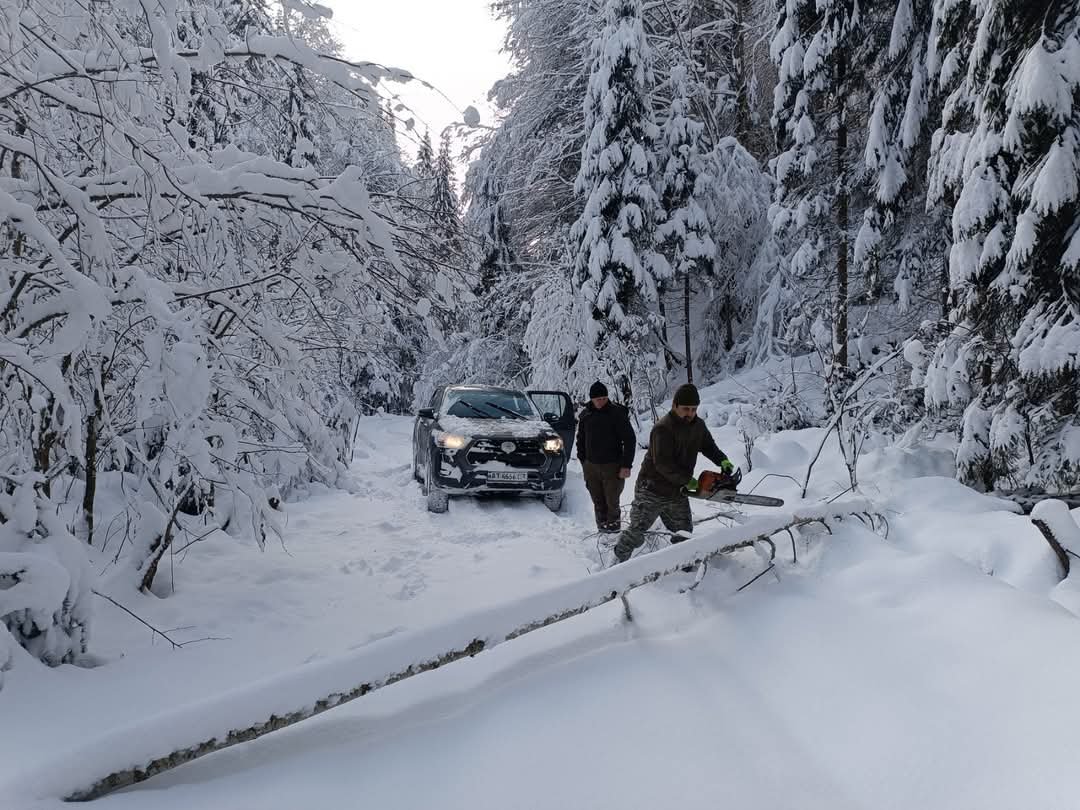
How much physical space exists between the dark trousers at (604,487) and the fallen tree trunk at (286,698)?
3.27 m

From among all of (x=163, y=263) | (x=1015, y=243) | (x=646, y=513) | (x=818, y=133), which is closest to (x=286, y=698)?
(x=163, y=263)

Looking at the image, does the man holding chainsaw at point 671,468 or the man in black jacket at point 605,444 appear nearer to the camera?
the man holding chainsaw at point 671,468

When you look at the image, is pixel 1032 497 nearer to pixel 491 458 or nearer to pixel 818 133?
pixel 491 458

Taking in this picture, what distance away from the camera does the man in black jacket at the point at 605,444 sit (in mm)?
6816

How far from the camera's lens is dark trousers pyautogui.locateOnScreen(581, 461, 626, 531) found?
689 centimetres

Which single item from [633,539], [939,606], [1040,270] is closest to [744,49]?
[1040,270]

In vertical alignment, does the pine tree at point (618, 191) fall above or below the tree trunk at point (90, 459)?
above

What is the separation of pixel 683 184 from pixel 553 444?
8904 millimetres

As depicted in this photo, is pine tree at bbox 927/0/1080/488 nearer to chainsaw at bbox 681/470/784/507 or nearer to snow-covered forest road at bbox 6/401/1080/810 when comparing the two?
snow-covered forest road at bbox 6/401/1080/810

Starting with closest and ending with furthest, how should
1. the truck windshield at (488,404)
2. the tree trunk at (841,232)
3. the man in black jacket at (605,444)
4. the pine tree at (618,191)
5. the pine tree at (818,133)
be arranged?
the man in black jacket at (605,444) < the truck windshield at (488,404) < the pine tree at (818,133) < the tree trunk at (841,232) < the pine tree at (618,191)

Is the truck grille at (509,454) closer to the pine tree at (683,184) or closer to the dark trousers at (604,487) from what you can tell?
the dark trousers at (604,487)

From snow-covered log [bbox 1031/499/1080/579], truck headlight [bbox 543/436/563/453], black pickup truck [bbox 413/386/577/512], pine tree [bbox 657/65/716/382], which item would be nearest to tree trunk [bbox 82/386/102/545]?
black pickup truck [bbox 413/386/577/512]

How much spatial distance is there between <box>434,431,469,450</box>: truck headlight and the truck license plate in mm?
544

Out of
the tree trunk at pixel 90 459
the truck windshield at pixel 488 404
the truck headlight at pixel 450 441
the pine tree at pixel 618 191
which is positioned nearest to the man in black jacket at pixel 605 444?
the truck headlight at pixel 450 441
